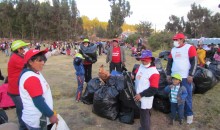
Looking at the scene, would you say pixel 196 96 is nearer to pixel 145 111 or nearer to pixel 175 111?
pixel 175 111

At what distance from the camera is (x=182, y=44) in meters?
4.28

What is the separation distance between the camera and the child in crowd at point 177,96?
166 inches

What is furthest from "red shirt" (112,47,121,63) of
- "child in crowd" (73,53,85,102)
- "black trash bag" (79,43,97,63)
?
"child in crowd" (73,53,85,102)

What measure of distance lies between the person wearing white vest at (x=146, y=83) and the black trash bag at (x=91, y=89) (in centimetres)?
161

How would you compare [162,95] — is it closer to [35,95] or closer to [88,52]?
[88,52]

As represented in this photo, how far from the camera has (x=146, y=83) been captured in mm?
3510

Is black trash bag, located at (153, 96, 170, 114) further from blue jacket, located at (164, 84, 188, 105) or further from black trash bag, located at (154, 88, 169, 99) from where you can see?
blue jacket, located at (164, 84, 188, 105)

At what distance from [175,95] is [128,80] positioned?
3.22 feet

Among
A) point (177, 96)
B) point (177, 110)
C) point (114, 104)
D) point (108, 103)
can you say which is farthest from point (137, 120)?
point (177, 96)

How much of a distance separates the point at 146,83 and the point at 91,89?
1944mm

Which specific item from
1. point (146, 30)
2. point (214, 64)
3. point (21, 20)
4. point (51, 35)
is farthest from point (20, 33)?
point (214, 64)

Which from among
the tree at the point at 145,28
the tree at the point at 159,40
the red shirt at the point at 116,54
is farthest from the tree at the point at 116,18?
the red shirt at the point at 116,54

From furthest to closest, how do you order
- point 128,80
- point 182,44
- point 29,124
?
1. point 182,44
2. point 128,80
3. point 29,124

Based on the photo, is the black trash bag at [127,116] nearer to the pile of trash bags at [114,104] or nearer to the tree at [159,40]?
the pile of trash bags at [114,104]
